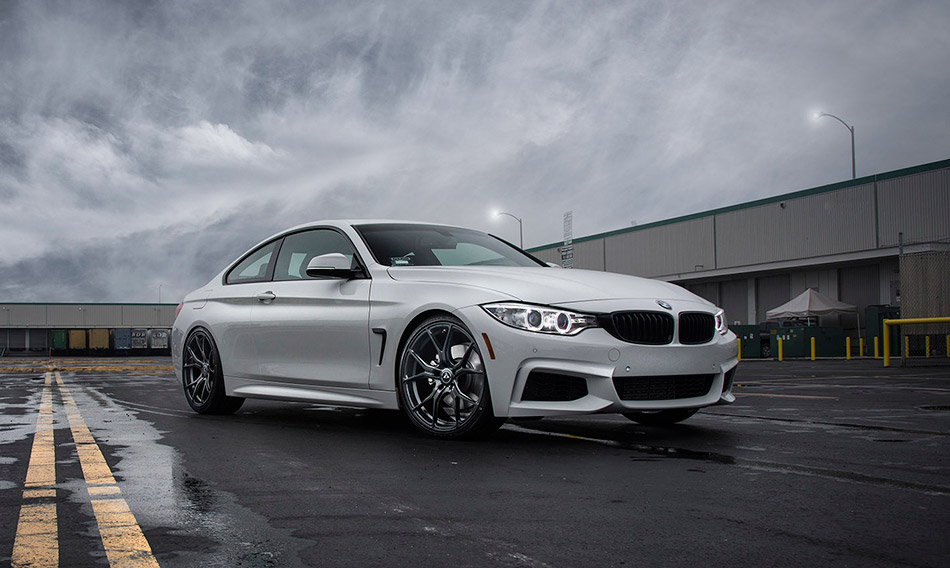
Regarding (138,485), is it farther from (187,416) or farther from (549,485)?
(187,416)

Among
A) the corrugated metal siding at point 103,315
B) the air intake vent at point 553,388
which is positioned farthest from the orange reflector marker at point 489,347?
the corrugated metal siding at point 103,315

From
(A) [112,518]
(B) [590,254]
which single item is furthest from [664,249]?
(A) [112,518]

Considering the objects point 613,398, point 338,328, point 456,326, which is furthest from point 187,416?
point 613,398

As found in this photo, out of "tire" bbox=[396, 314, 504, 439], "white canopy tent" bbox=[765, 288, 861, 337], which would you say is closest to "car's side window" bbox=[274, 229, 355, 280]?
"tire" bbox=[396, 314, 504, 439]

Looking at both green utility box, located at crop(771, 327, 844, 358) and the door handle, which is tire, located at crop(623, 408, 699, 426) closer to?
the door handle

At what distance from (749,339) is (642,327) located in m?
31.5

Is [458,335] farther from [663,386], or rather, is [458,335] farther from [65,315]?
[65,315]

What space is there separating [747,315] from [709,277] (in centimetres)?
282

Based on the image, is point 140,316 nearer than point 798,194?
No

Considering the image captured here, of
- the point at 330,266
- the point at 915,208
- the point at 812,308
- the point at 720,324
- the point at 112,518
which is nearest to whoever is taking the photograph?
the point at 112,518

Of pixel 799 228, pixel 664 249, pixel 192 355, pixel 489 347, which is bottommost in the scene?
pixel 192 355

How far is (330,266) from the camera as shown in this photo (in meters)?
6.04

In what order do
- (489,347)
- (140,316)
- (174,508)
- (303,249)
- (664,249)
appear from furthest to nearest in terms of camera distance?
(140,316) < (664,249) < (303,249) < (489,347) < (174,508)

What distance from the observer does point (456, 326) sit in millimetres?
5316
